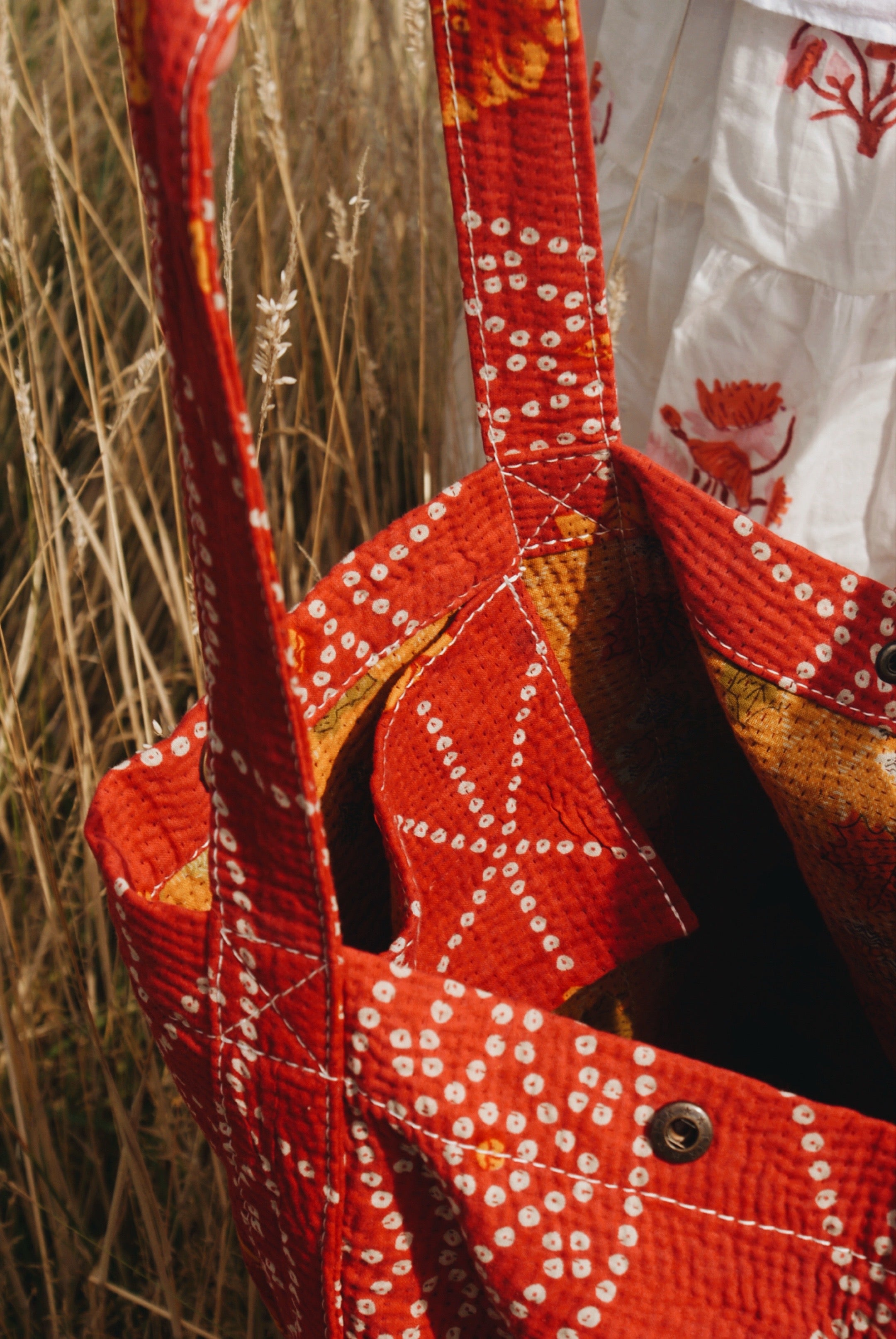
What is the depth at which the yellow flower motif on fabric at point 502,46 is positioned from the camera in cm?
37

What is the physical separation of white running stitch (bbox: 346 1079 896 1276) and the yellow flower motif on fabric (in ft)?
1.16

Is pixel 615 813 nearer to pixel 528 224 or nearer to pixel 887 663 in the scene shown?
pixel 887 663

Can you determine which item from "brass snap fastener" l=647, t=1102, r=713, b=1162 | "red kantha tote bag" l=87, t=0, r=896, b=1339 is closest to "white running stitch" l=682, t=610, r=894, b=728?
"red kantha tote bag" l=87, t=0, r=896, b=1339

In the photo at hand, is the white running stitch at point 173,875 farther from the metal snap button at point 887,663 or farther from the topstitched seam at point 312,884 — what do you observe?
the metal snap button at point 887,663

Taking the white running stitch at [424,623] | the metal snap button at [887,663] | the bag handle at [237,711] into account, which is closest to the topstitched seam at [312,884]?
the bag handle at [237,711]

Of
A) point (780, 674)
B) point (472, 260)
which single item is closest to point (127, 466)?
point (472, 260)

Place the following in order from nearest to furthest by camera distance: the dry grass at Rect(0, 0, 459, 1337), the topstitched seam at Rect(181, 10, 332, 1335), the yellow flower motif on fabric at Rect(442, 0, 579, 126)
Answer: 1. the topstitched seam at Rect(181, 10, 332, 1335)
2. the yellow flower motif on fabric at Rect(442, 0, 579, 126)
3. the dry grass at Rect(0, 0, 459, 1337)

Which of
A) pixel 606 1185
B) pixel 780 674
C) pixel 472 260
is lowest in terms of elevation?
pixel 606 1185

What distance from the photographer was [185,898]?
0.38 meters

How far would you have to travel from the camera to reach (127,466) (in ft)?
3.01

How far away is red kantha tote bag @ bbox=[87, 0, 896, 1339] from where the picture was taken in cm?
29

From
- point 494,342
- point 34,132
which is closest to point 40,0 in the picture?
point 34,132

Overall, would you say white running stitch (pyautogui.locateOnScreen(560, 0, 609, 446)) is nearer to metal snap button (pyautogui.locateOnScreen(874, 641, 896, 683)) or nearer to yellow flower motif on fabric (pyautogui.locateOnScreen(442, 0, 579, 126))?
yellow flower motif on fabric (pyautogui.locateOnScreen(442, 0, 579, 126))

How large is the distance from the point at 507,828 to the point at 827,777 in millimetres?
135
